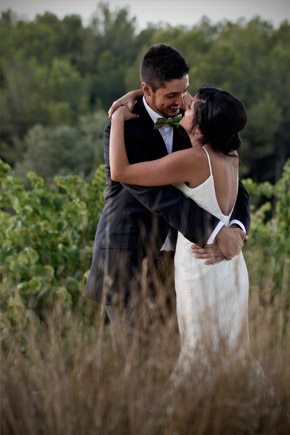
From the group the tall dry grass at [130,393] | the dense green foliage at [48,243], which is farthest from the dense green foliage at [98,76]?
the tall dry grass at [130,393]

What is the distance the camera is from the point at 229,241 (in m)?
5.01

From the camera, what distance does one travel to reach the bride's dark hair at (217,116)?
4.88 m

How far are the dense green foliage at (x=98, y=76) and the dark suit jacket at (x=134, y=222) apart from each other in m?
39.0

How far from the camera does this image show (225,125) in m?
4.89

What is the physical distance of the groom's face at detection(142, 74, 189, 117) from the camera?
4.91m

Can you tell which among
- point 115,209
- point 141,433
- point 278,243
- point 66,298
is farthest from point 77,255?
point 141,433

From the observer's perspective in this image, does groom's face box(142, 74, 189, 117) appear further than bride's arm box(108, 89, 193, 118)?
No

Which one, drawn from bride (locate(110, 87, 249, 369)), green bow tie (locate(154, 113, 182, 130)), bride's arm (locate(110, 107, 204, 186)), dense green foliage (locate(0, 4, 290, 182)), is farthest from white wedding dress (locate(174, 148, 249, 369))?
dense green foliage (locate(0, 4, 290, 182))

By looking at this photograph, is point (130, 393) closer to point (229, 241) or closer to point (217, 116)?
point (229, 241)

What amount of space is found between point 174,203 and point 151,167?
19 cm

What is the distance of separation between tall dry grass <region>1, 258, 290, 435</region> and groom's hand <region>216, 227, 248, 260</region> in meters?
0.63

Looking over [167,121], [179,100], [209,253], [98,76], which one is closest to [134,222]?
[209,253]

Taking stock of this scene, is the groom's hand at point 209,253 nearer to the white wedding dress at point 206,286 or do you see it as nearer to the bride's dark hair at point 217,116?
the white wedding dress at point 206,286

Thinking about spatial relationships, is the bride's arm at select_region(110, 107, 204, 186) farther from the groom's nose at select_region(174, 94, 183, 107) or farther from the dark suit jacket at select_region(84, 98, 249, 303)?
the groom's nose at select_region(174, 94, 183, 107)
